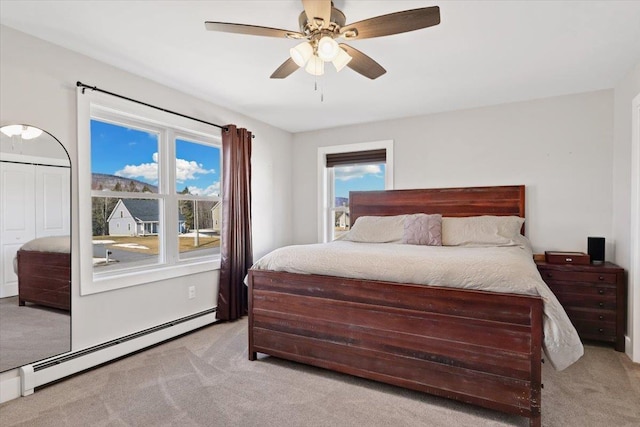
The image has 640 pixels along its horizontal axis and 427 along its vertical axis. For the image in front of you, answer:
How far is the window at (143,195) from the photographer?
A: 8.87ft

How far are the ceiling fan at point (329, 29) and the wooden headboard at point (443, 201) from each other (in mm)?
2333

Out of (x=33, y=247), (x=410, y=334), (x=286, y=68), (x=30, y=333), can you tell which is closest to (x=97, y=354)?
(x=30, y=333)

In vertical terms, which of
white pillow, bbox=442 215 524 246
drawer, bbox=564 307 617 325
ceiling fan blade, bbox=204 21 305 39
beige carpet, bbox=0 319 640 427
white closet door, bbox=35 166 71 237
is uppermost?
ceiling fan blade, bbox=204 21 305 39

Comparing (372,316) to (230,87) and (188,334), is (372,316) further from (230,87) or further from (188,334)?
(230,87)

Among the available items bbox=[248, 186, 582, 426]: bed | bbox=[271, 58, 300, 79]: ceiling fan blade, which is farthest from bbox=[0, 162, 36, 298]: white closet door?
bbox=[271, 58, 300, 79]: ceiling fan blade

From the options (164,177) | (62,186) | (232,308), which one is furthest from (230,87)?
(232,308)

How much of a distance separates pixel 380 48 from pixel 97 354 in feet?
10.4

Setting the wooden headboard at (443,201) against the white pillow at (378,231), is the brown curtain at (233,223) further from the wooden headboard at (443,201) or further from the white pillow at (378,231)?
the wooden headboard at (443,201)

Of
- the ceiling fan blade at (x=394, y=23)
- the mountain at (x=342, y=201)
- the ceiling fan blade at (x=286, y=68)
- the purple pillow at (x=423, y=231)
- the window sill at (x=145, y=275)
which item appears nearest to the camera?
the ceiling fan blade at (x=394, y=23)

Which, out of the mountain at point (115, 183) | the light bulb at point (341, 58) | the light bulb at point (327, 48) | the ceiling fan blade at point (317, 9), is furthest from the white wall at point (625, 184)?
the mountain at point (115, 183)

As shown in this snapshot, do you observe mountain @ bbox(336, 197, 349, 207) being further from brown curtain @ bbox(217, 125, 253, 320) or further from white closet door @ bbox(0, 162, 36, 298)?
white closet door @ bbox(0, 162, 36, 298)

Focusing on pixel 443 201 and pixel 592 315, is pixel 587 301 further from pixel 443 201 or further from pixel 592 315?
pixel 443 201

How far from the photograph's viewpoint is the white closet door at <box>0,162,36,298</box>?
220cm

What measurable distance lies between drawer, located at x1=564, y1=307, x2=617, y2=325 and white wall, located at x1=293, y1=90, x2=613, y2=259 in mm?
669
